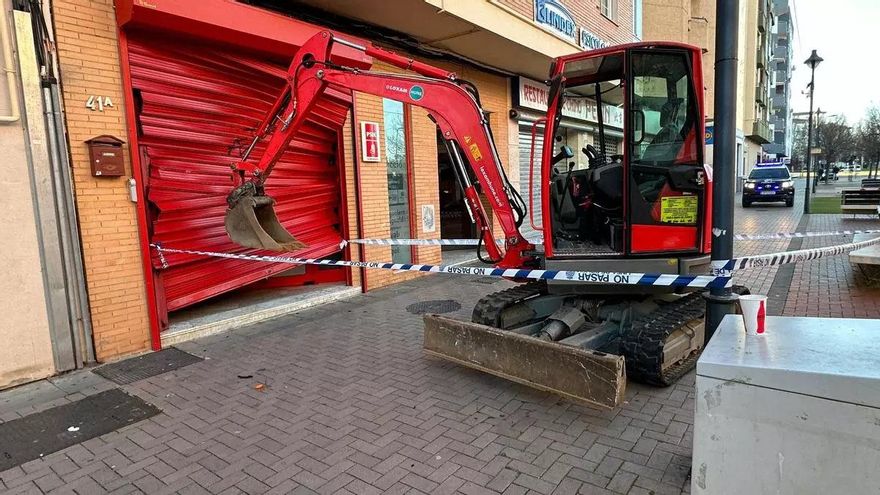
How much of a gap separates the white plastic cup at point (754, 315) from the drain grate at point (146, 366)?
5.05 metres

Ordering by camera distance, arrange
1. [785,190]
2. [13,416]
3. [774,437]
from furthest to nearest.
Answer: [785,190], [13,416], [774,437]

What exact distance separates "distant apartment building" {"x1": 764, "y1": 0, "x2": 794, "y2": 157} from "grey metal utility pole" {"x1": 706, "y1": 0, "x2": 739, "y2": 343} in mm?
89181

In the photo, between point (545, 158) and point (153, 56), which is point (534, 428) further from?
point (153, 56)

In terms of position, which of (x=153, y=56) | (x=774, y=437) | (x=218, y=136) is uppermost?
→ (x=153, y=56)

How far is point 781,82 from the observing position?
84.0 meters

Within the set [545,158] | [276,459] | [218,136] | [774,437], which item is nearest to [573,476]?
[774,437]

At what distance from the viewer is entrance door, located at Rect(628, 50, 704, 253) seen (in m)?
4.48

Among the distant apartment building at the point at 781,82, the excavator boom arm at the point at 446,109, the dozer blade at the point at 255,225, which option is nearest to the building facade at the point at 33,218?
the dozer blade at the point at 255,225

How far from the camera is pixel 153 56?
5660 mm

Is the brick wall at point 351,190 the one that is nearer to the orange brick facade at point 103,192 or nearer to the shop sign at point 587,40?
the orange brick facade at point 103,192

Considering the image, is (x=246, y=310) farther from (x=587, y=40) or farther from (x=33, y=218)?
(x=587, y=40)

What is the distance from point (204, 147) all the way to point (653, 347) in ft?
18.2

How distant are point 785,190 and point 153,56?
24.5 meters

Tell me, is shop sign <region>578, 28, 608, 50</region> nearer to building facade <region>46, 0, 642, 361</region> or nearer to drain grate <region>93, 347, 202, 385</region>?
building facade <region>46, 0, 642, 361</region>
